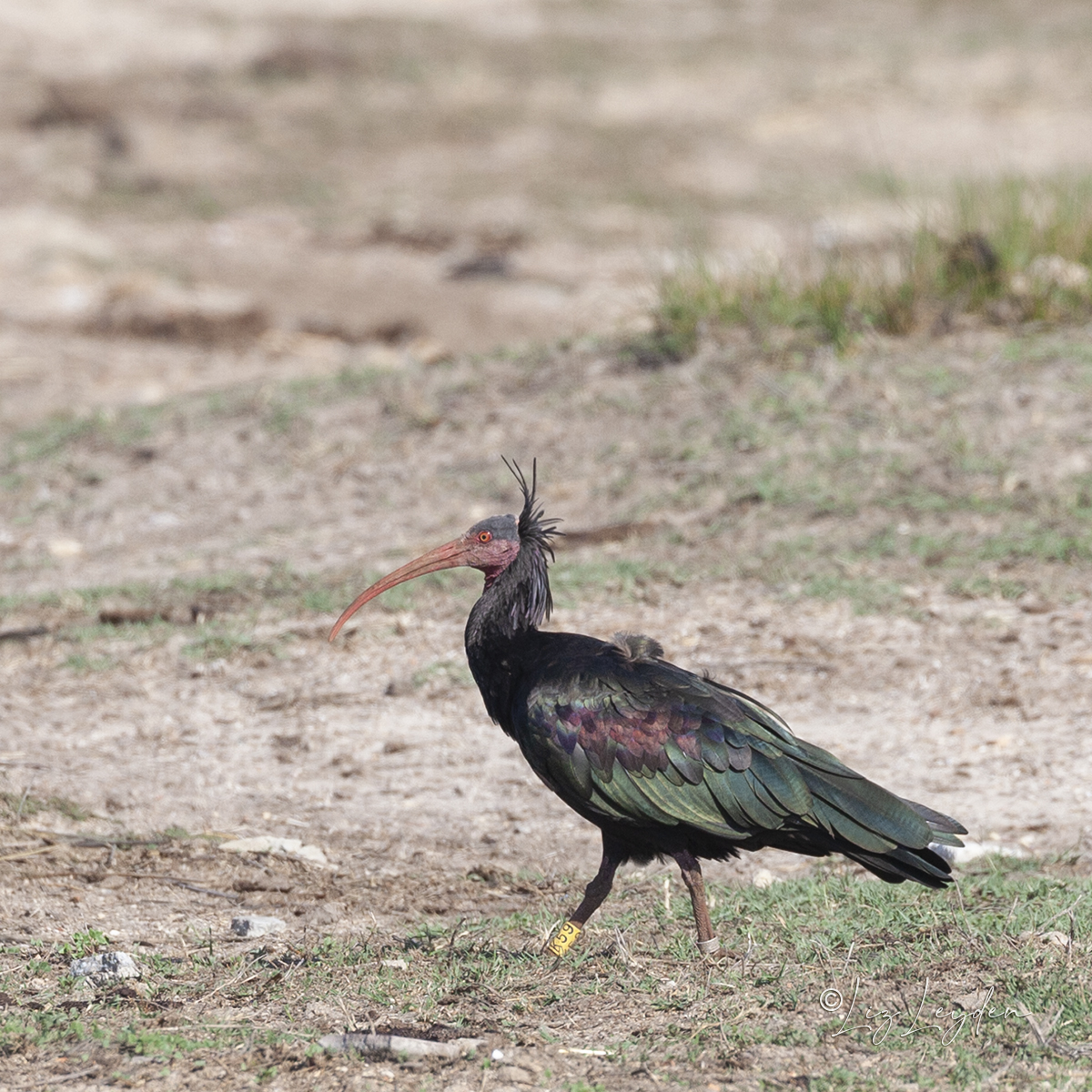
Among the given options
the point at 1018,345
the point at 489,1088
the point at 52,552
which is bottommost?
the point at 52,552

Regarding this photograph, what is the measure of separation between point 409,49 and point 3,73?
5690 mm

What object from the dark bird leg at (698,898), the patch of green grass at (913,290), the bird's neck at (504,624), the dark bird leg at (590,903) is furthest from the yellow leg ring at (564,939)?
the patch of green grass at (913,290)

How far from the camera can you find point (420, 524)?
879 centimetres

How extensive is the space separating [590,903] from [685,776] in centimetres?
51

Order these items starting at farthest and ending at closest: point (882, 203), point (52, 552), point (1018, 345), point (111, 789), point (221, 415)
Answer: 1. point (882, 203)
2. point (221, 415)
3. point (1018, 345)
4. point (52, 552)
5. point (111, 789)

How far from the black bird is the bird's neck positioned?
0.05 meters

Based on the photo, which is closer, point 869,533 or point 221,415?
point 869,533

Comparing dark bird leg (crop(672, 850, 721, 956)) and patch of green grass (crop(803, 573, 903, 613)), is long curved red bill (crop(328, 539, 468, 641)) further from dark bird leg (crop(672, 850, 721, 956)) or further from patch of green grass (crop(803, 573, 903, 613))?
patch of green grass (crop(803, 573, 903, 613))

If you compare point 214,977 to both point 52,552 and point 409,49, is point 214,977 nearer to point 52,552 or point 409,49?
point 52,552

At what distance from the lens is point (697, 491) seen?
8.77 meters

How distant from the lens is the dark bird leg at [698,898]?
458 cm

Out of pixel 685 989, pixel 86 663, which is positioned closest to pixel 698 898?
pixel 685 989

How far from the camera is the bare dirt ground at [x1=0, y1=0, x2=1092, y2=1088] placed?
19.2 ft

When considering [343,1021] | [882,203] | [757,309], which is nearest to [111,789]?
[343,1021]
